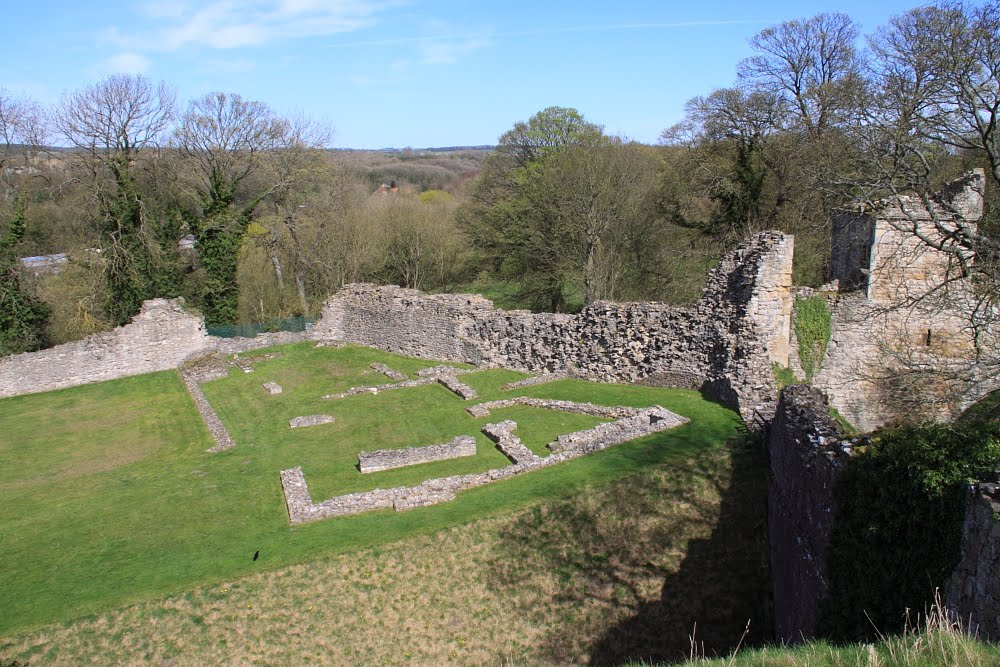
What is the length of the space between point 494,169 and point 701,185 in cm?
1335

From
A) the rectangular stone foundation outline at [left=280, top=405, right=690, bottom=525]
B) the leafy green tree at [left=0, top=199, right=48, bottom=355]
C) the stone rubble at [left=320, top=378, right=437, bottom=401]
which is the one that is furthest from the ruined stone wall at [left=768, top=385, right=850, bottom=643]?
the leafy green tree at [left=0, top=199, right=48, bottom=355]

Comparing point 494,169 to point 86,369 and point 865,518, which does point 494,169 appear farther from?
point 865,518

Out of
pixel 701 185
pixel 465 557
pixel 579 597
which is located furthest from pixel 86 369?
pixel 701 185

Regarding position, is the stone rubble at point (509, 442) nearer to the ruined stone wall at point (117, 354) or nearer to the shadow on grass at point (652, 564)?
the shadow on grass at point (652, 564)

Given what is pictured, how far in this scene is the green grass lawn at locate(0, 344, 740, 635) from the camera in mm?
10008

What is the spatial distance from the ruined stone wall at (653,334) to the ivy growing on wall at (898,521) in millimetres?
6812

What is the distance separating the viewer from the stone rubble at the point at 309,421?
16.7m

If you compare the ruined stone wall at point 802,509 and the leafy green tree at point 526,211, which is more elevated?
the leafy green tree at point 526,211

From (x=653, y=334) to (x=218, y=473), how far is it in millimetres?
10923

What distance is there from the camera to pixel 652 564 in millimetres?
9641

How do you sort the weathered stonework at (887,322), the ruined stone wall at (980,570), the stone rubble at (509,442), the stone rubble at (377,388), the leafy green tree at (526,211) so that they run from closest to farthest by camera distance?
1. the ruined stone wall at (980,570)
2. the stone rubble at (509,442)
3. the weathered stonework at (887,322)
4. the stone rubble at (377,388)
5. the leafy green tree at (526,211)

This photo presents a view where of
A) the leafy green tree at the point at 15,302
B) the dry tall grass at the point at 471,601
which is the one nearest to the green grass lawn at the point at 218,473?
the dry tall grass at the point at 471,601

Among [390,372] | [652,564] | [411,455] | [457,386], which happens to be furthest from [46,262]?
[652,564]

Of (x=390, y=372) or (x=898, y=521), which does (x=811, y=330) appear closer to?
(x=898, y=521)
